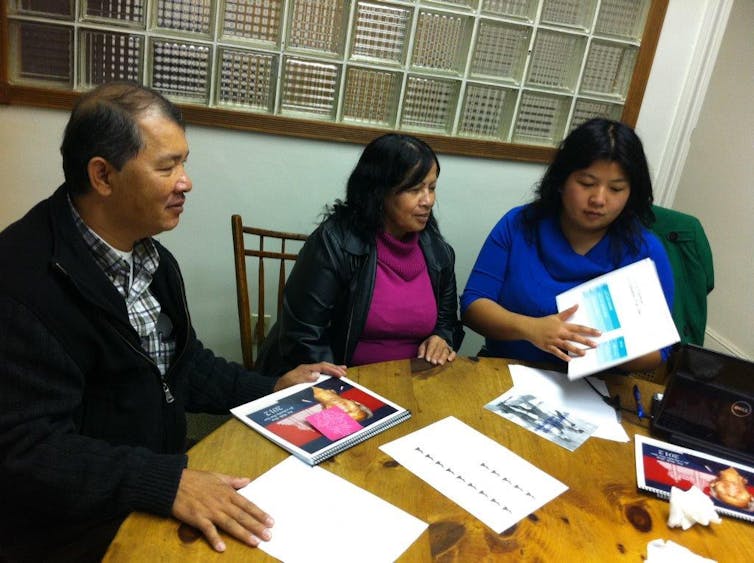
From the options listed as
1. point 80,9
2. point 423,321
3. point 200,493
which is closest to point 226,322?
point 423,321

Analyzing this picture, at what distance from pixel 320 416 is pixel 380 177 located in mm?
815

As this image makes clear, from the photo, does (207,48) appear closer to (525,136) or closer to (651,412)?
(525,136)

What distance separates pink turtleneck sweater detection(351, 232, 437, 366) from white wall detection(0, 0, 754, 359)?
0.56 meters

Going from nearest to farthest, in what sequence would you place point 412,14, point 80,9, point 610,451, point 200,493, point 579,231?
1. point 200,493
2. point 610,451
3. point 579,231
4. point 80,9
5. point 412,14

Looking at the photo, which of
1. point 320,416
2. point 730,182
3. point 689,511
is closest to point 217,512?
point 320,416

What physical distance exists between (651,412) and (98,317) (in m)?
1.20

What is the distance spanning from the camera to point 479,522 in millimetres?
947

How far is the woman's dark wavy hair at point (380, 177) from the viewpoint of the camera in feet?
5.57

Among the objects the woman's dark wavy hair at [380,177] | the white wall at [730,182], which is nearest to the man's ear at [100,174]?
the woman's dark wavy hair at [380,177]

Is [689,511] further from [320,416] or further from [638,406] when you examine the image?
[320,416]

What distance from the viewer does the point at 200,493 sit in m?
0.89

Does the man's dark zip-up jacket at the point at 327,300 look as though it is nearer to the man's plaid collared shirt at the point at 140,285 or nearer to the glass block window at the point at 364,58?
the man's plaid collared shirt at the point at 140,285

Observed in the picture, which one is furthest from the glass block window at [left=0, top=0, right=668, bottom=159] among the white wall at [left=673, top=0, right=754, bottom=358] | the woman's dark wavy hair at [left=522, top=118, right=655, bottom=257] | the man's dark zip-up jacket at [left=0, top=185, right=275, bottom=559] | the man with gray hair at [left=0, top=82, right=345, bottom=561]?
the man's dark zip-up jacket at [left=0, top=185, right=275, bottom=559]

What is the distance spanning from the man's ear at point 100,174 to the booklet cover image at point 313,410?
0.49 meters
